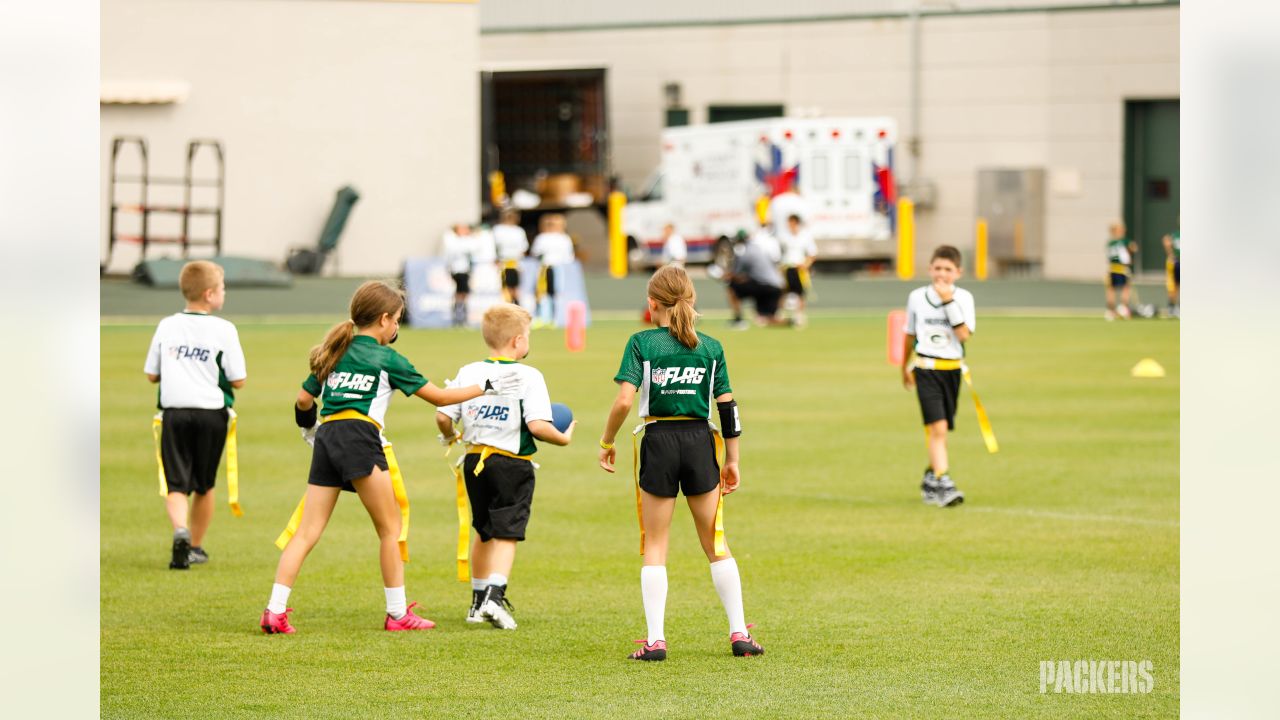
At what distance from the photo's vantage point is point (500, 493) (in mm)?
8539

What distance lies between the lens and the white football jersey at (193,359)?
33.2ft

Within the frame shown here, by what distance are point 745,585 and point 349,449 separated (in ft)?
8.65

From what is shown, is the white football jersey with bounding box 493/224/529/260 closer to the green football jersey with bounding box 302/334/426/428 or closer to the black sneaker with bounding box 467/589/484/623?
the black sneaker with bounding box 467/589/484/623

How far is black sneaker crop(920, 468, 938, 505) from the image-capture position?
12922 millimetres

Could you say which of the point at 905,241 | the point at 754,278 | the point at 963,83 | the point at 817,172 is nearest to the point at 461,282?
the point at 754,278

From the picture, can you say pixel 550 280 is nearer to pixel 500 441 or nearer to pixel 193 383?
pixel 193 383

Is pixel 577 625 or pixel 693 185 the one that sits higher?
pixel 693 185

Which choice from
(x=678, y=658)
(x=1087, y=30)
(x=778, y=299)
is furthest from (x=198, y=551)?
(x=1087, y=30)

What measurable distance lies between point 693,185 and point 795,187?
2710 millimetres

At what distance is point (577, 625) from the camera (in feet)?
29.0

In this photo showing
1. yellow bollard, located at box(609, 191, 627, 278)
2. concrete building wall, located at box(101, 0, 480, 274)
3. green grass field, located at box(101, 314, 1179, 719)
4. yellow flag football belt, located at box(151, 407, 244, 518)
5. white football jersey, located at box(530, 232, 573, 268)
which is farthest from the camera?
yellow bollard, located at box(609, 191, 627, 278)

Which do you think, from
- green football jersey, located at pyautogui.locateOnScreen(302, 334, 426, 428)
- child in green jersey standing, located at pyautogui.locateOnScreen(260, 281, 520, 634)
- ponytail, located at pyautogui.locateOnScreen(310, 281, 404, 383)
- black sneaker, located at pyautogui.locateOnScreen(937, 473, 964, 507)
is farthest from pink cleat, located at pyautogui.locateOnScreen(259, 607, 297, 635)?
black sneaker, located at pyautogui.locateOnScreen(937, 473, 964, 507)

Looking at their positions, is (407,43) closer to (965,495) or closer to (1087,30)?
(1087,30)

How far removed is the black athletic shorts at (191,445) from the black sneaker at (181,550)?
0.24 meters
